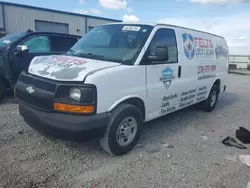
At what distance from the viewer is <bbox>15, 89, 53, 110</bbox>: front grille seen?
2.92m

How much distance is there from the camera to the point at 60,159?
3221 mm

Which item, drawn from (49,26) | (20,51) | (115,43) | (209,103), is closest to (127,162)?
(115,43)

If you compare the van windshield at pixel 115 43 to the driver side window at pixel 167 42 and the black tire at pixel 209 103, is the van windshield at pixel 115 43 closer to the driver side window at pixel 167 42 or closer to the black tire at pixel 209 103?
the driver side window at pixel 167 42

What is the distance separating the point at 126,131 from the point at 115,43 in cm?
152

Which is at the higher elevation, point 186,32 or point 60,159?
point 186,32

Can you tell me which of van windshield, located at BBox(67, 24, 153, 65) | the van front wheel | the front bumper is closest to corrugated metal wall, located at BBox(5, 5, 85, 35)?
van windshield, located at BBox(67, 24, 153, 65)

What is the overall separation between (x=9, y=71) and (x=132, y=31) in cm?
354

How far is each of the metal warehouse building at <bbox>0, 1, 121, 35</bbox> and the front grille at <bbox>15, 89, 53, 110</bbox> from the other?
14368mm

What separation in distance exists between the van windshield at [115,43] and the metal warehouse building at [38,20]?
46.1ft

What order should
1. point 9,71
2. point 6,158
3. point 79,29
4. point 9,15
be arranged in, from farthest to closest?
1. point 79,29
2. point 9,15
3. point 9,71
4. point 6,158

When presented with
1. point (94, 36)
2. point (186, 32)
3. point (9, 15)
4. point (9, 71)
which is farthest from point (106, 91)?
point (9, 15)

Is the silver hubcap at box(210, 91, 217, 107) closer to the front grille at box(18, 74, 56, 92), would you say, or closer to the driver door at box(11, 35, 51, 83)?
the front grille at box(18, 74, 56, 92)

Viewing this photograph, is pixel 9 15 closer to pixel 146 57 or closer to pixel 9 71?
pixel 9 71

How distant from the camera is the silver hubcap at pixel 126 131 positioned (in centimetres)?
331
